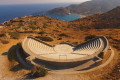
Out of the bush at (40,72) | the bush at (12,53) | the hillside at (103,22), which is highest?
the hillside at (103,22)

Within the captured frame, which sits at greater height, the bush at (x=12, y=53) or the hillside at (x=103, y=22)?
the hillside at (x=103, y=22)

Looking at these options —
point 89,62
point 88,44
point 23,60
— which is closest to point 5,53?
point 23,60

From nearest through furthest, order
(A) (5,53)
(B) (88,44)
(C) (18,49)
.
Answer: (A) (5,53) < (C) (18,49) < (B) (88,44)

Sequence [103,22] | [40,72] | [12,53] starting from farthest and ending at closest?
[103,22] < [12,53] < [40,72]

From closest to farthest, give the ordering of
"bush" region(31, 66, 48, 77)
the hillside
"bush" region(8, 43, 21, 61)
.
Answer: "bush" region(31, 66, 48, 77), "bush" region(8, 43, 21, 61), the hillside

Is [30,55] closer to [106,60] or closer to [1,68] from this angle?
[1,68]

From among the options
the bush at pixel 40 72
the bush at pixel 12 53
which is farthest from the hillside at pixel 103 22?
the bush at pixel 40 72

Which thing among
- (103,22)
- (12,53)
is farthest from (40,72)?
(103,22)

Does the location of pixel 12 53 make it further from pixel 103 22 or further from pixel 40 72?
pixel 103 22

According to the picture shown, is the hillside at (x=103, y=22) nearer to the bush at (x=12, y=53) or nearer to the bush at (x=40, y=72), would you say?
the bush at (x=12, y=53)

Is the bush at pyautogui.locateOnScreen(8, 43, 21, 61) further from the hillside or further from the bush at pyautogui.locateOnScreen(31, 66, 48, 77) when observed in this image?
the hillside

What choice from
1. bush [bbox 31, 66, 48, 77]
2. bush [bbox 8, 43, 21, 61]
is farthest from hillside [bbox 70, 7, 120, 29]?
bush [bbox 31, 66, 48, 77]
